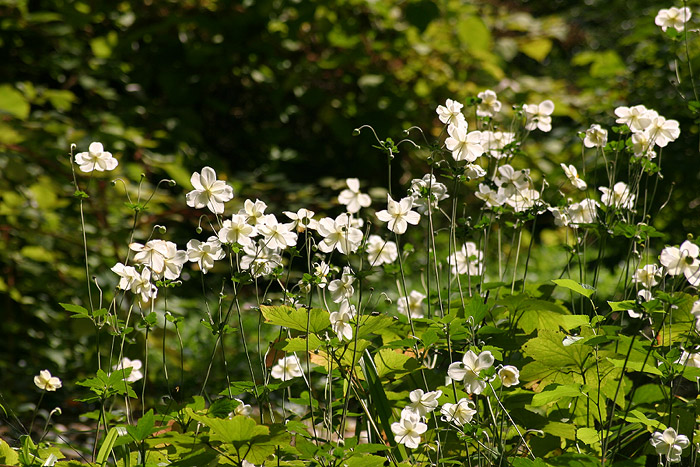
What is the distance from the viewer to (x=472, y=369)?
1091 mm

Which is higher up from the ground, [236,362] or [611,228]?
[611,228]

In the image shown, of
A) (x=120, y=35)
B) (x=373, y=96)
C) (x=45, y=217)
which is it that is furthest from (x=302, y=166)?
(x=45, y=217)

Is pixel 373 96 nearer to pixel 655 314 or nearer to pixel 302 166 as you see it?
pixel 302 166

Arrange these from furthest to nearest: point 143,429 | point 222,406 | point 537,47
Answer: point 537,47 < point 222,406 < point 143,429

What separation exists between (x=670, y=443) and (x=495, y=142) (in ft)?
2.50

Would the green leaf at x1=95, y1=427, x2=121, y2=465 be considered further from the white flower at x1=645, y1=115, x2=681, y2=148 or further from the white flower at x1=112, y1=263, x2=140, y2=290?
the white flower at x1=645, y1=115, x2=681, y2=148

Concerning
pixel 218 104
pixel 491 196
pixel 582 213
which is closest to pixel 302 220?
pixel 491 196

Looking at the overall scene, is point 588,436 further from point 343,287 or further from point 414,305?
point 414,305

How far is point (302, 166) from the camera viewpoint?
4.86 meters

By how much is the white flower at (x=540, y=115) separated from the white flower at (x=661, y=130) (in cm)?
23

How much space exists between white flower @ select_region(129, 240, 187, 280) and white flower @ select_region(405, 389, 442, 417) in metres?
0.48

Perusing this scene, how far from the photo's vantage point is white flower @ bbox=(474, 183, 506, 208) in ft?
4.95

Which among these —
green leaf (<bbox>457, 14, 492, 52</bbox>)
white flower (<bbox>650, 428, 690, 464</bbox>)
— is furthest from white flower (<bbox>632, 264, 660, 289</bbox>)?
green leaf (<bbox>457, 14, 492, 52</bbox>)

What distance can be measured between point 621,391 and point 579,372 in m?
0.09
